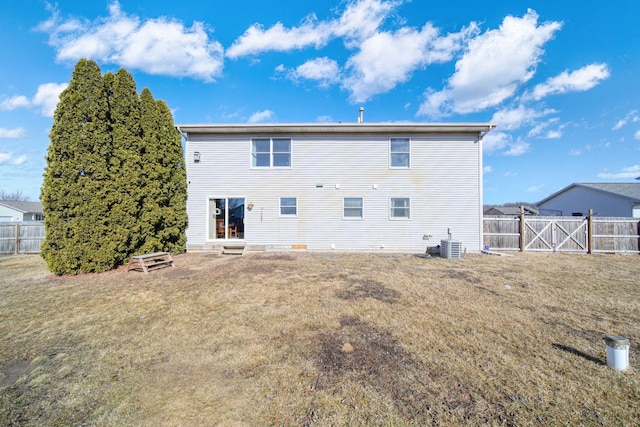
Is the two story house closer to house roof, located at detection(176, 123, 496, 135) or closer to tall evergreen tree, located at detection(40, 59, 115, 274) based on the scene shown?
house roof, located at detection(176, 123, 496, 135)

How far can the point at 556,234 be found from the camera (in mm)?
10672

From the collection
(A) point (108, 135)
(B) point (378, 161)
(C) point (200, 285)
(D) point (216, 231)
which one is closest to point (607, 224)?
(B) point (378, 161)

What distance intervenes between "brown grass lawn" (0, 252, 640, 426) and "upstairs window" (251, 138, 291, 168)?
19.4 feet

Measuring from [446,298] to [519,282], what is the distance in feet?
8.73

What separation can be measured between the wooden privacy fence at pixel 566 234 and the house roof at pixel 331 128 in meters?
4.36

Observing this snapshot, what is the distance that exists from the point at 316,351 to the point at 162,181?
8.73m

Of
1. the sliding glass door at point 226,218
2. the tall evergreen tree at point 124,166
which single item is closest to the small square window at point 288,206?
the sliding glass door at point 226,218

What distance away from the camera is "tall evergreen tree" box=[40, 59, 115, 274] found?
671cm

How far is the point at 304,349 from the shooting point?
10.3ft

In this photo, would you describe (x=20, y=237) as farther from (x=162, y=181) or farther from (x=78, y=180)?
(x=162, y=181)

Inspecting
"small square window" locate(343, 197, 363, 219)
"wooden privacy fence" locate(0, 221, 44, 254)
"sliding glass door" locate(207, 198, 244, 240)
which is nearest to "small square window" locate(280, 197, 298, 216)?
"sliding glass door" locate(207, 198, 244, 240)

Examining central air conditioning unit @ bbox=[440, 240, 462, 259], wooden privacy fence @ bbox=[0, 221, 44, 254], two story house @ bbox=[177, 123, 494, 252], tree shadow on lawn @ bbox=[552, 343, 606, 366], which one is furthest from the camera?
wooden privacy fence @ bbox=[0, 221, 44, 254]

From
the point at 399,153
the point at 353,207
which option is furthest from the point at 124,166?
the point at 399,153

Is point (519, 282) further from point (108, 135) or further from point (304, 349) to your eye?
point (108, 135)
